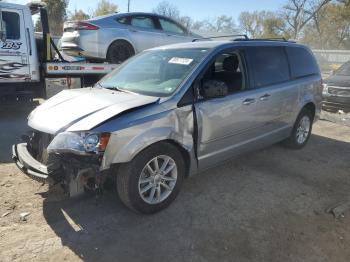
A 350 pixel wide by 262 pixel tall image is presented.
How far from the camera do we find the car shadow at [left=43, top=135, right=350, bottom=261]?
3.07m

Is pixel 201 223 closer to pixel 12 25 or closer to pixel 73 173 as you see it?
pixel 73 173

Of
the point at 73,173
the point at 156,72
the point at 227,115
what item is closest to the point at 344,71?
the point at 227,115

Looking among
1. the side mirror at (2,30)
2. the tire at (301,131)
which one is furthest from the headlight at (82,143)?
the side mirror at (2,30)

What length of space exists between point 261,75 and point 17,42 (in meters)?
5.47

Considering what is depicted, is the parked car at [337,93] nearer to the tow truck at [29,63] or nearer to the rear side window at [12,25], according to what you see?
the tow truck at [29,63]

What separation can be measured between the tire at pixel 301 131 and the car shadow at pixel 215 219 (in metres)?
0.93

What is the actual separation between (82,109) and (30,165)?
0.75m

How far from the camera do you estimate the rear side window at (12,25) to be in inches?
289

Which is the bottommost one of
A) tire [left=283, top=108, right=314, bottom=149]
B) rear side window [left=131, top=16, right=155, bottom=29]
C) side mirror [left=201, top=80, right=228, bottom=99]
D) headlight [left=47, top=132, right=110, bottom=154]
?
tire [left=283, top=108, right=314, bottom=149]

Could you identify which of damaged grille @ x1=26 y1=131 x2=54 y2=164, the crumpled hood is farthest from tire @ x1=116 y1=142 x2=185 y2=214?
damaged grille @ x1=26 y1=131 x2=54 y2=164

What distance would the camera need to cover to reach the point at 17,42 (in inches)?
295

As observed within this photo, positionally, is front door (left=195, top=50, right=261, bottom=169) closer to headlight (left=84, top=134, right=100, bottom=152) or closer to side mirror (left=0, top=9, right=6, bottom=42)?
headlight (left=84, top=134, right=100, bottom=152)

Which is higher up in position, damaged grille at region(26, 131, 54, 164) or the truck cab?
the truck cab

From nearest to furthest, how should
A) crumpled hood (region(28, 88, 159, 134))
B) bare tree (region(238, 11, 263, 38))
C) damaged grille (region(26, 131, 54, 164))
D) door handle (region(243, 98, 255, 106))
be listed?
crumpled hood (region(28, 88, 159, 134)) → damaged grille (region(26, 131, 54, 164)) → door handle (region(243, 98, 255, 106)) → bare tree (region(238, 11, 263, 38))
